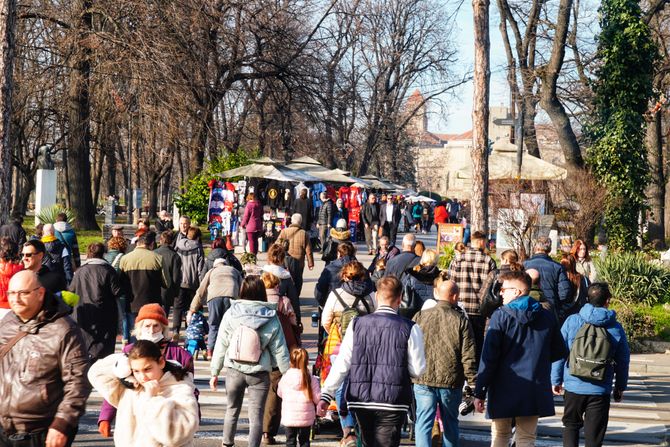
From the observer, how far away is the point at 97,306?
34.3ft

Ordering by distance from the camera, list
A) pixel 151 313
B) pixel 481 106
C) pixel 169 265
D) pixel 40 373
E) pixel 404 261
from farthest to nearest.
A: 1. pixel 481 106
2. pixel 169 265
3. pixel 404 261
4. pixel 151 313
5. pixel 40 373

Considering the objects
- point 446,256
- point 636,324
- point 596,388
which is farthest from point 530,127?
point 596,388

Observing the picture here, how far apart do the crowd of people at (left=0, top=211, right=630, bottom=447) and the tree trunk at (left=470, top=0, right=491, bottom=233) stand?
7.26 metres

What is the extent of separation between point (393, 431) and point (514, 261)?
4399mm

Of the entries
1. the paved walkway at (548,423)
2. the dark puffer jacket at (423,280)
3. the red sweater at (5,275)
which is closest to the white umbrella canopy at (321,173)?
the paved walkway at (548,423)

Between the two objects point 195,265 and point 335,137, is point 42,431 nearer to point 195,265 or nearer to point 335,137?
point 195,265

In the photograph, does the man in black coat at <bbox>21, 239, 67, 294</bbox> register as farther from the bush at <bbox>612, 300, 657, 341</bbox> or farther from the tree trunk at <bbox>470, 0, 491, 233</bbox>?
the tree trunk at <bbox>470, 0, 491, 233</bbox>

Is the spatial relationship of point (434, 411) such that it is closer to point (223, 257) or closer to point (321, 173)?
point (223, 257)

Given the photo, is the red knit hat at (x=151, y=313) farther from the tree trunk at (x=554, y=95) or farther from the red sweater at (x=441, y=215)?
the red sweater at (x=441, y=215)

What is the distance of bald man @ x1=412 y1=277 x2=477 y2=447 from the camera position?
26.4ft

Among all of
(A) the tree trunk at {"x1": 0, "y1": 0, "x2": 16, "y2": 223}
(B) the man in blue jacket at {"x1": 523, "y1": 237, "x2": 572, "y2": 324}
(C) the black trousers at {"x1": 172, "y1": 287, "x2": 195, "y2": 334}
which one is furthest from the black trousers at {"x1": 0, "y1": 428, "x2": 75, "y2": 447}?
(A) the tree trunk at {"x1": 0, "y1": 0, "x2": 16, "y2": 223}

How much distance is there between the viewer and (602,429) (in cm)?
866

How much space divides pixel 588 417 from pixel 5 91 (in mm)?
12194

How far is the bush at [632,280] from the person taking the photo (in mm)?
18797
